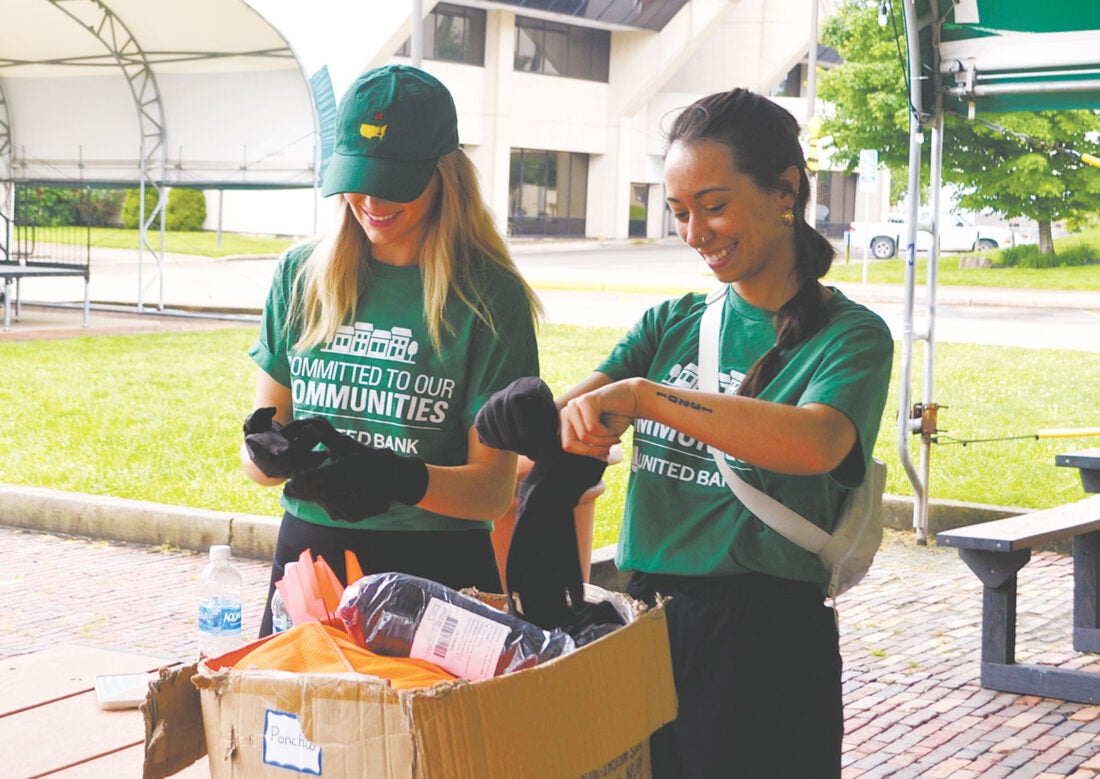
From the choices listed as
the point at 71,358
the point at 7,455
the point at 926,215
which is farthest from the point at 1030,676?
the point at 71,358

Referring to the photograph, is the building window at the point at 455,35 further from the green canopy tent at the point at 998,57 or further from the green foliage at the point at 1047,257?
the green canopy tent at the point at 998,57

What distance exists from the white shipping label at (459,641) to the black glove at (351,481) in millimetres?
321

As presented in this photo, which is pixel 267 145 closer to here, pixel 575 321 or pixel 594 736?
pixel 575 321

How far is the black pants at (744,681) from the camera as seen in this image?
2.27 metres

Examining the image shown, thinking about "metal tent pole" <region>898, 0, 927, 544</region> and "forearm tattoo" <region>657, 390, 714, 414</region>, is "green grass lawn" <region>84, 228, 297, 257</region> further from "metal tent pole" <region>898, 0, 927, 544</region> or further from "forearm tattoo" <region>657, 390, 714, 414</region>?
"forearm tattoo" <region>657, 390, 714, 414</region>

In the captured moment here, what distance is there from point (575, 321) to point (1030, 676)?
1451cm

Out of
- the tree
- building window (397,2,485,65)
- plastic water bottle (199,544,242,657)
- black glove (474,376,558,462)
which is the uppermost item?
building window (397,2,485,65)

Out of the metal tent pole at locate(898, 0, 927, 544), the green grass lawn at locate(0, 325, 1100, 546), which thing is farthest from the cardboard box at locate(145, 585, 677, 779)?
the metal tent pole at locate(898, 0, 927, 544)

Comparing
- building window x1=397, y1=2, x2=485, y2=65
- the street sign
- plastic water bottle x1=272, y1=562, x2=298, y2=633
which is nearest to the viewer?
plastic water bottle x1=272, y1=562, x2=298, y2=633

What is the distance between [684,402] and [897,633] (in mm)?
4660

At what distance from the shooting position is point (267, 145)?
18406 millimetres

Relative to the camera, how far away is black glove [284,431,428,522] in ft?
6.83

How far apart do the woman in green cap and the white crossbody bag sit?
0.42 m

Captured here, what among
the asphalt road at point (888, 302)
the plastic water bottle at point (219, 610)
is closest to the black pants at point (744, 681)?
the plastic water bottle at point (219, 610)
